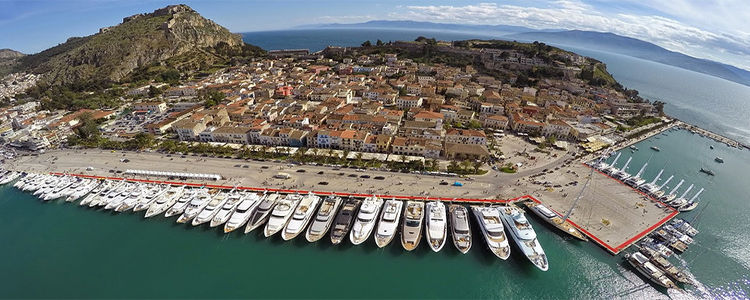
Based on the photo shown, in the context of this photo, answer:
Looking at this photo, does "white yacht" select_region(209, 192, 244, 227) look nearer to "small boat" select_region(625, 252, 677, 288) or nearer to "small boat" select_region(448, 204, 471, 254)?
"small boat" select_region(448, 204, 471, 254)

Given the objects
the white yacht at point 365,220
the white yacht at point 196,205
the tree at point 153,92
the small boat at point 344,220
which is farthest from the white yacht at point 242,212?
the tree at point 153,92

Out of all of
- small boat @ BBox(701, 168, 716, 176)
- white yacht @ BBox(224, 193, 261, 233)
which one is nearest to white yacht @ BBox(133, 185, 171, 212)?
white yacht @ BBox(224, 193, 261, 233)

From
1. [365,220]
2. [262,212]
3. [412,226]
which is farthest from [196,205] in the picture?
[412,226]

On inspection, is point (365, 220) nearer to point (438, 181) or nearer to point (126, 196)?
point (438, 181)

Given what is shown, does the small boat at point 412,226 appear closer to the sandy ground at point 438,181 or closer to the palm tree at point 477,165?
the sandy ground at point 438,181

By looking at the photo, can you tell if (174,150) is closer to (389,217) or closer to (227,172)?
(227,172)
